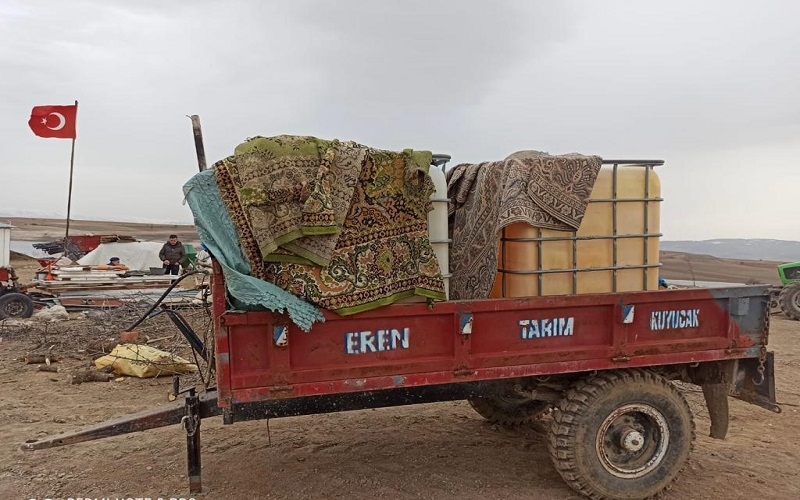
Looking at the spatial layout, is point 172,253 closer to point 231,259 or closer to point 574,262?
point 231,259

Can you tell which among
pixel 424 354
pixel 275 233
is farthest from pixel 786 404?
pixel 275 233

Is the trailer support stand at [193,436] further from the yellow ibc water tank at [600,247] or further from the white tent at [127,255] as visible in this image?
the white tent at [127,255]

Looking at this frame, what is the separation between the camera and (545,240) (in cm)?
390

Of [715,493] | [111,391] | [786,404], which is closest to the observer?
[715,493]

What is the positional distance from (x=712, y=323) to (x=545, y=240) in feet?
4.42

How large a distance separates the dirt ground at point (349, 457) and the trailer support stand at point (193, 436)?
10.9 inches

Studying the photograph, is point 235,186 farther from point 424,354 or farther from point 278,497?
point 278,497

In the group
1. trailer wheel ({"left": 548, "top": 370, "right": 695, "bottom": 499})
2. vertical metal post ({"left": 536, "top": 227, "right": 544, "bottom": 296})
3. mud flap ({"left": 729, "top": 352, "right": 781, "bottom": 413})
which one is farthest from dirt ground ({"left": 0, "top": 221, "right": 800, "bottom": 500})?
vertical metal post ({"left": 536, "top": 227, "right": 544, "bottom": 296})

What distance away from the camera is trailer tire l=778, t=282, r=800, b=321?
13016mm

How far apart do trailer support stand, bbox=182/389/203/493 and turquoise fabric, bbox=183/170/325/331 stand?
29.8 inches

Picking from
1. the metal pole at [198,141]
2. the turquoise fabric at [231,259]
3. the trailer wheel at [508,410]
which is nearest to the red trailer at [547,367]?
the turquoise fabric at [231,259]

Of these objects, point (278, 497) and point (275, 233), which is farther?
point (278, 497)

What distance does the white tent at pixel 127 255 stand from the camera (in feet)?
51.2

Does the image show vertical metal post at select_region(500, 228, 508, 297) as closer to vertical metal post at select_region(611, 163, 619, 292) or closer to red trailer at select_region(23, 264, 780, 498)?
red trailer at select_region(23, 264, 780, 498)
